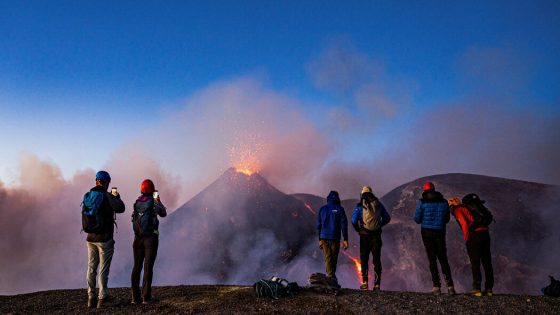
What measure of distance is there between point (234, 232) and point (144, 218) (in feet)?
127

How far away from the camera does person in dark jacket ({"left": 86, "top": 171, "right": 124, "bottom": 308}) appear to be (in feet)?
30.7

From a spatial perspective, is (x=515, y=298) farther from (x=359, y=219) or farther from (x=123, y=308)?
(x=123, y=308)

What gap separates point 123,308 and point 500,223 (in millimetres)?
34232

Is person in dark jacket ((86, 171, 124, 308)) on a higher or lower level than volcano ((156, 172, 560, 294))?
lower

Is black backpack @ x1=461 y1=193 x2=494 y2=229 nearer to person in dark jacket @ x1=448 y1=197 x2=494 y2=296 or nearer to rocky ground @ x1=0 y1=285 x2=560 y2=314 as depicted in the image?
person in dark jacket @ x1=448 y1=197 x2=494 y2=296

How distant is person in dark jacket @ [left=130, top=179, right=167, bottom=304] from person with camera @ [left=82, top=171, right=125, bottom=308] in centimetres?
48

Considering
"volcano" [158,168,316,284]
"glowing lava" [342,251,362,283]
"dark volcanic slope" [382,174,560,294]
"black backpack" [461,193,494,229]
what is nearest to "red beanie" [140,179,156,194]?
"black backpack" [461,193,494,229]

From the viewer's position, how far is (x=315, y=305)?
869 cm

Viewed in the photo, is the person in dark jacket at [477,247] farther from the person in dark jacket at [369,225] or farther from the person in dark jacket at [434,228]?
the person in dark jacket at [369,225]

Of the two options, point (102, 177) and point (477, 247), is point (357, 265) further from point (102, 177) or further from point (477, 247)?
point (102, 177)

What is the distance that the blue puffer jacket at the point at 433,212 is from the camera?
10.9 metres

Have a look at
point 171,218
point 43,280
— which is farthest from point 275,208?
point 43,280

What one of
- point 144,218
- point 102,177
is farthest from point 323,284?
point 102,177

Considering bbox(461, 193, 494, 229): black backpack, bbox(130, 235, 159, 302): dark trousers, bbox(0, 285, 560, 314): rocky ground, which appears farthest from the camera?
bbox(461, 193, 494, 229): black backpack
